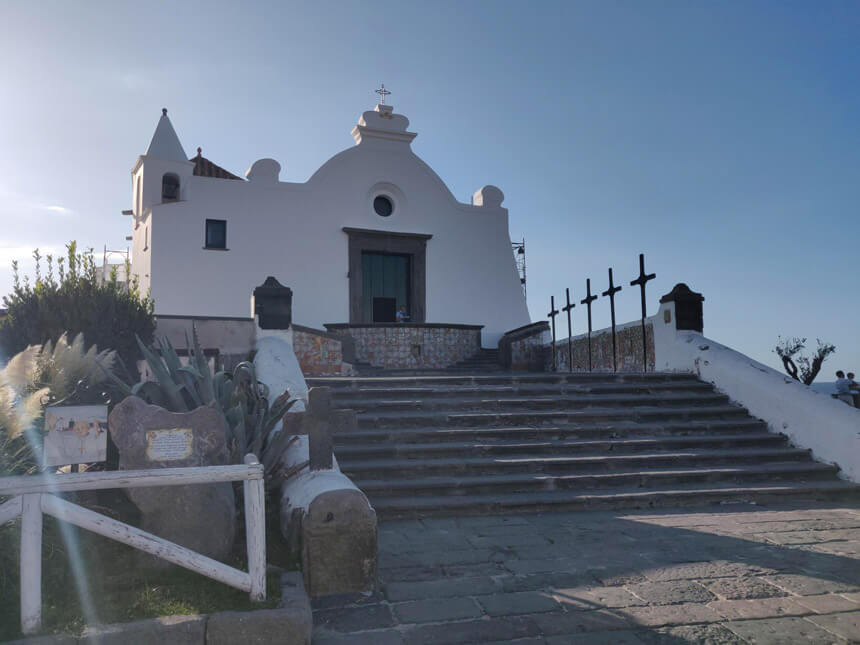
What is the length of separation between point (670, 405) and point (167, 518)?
673cm

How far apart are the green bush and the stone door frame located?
29.7ft

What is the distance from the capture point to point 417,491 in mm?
5871

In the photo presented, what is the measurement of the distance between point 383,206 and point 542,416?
12041 millimetres

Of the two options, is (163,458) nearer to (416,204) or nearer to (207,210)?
(207,210)

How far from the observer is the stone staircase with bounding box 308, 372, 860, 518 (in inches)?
233

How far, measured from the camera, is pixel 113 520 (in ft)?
9.55

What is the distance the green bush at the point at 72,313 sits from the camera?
7719mm

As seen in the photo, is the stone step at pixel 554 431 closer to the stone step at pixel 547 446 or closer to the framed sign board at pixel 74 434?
the stone step at pixel 547 446

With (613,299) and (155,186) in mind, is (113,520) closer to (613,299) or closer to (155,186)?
(613,299)

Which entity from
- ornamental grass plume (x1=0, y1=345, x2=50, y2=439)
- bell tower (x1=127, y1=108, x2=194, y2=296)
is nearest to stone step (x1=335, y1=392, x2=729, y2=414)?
ornamental grass plume (x1=0, y1=345, x2=50, y2=439)

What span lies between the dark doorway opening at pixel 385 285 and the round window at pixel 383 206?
49.2 inches

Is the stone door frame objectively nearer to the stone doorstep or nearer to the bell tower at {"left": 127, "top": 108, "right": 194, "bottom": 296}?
the bell tower at {"left": 127, "top": 108, "right": 194, "bottom": 296}

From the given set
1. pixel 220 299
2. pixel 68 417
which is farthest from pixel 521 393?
pixel 220 299

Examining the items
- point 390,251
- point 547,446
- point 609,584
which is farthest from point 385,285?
point 609,584
